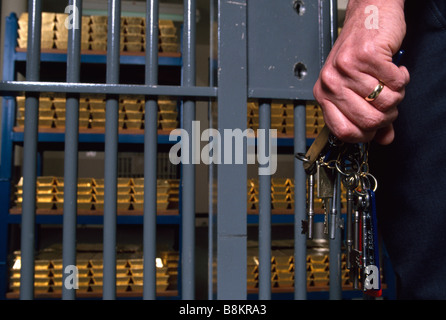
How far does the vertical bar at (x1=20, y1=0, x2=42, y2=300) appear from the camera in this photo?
1.84 feet

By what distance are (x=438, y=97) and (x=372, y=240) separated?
243mm

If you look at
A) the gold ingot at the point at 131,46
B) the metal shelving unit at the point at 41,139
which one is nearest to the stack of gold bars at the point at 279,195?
the metal shelving unit at the point at 41,139

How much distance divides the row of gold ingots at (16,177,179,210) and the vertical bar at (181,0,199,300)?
4.20 feet

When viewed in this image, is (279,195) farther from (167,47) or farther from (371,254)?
(371,254)

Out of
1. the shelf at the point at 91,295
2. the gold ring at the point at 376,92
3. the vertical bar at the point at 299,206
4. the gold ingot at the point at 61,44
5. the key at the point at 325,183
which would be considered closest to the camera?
the gold ring at the point at 376,92

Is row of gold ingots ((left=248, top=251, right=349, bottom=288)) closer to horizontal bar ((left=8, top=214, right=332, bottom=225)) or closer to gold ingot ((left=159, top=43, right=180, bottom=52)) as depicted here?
horizontal bar ((left=8, top=214, right=332, bottom=225))

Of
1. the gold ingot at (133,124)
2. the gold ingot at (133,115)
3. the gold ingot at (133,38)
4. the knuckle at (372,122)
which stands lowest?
the knuckle at (372,122)

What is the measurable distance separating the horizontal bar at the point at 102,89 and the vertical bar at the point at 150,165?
2cm

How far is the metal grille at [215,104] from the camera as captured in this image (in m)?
0.57

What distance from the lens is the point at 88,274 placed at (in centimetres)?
179

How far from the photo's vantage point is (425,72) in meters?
0.54

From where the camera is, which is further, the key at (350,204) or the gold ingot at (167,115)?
the gold ingot at (167,115)

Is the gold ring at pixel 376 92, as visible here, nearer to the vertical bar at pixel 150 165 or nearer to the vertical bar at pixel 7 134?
the vertical bar at pixel 150 165

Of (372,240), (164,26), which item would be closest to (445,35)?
(372,240)
